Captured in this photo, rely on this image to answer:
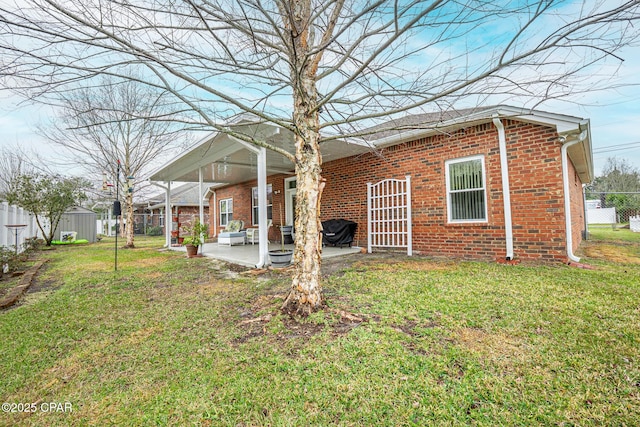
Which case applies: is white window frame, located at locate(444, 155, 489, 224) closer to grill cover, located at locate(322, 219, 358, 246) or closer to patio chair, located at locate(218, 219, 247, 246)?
grill cover, located at locate(322, 219, 358, 246)

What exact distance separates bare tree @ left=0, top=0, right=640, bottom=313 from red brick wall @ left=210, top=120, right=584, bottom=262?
9.11 ft

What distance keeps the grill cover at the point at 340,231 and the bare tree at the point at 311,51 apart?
216 inches

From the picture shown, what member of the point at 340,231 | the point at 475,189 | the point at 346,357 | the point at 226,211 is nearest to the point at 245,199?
the point at 226,211

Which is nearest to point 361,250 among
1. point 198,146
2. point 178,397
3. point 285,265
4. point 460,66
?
point 285,265

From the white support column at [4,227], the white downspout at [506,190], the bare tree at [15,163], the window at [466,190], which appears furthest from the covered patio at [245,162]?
the bare tree at [15,163]

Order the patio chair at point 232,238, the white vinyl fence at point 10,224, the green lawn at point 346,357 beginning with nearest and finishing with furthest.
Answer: the green lawn at point 346,357 → the white vinyl fence at point 10,224 → the patio chair at point 232,238

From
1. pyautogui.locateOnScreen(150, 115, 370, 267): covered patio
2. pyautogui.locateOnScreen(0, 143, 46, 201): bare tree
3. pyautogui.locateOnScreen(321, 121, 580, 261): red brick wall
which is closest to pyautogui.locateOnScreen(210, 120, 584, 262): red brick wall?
pyautogui.locateOnScreen(321, 121, 580, 261): red brick wall

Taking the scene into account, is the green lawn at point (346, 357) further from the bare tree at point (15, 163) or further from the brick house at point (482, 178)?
the bare tree at point (15, 163)

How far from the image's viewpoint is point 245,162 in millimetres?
9812

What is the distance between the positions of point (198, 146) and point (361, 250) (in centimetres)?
543

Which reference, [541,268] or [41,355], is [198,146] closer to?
[41,355]

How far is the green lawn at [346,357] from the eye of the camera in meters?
1.68

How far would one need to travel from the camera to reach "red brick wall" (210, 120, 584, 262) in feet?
17.6

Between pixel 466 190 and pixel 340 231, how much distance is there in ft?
12.6
